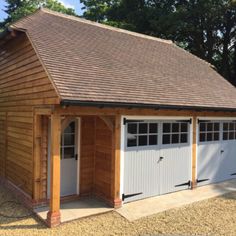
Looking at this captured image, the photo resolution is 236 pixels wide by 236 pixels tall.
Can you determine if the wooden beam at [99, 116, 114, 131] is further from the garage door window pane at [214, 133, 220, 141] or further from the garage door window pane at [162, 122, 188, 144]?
the garage door window pane at [214, 133, 220, 141]

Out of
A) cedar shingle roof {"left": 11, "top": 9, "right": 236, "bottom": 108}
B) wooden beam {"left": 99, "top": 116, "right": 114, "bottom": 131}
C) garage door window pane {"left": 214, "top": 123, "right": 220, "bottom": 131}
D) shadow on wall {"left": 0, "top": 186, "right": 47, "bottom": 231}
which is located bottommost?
shadow on wall {"left": 0, "top": 186, "right": 47, "bottom": 231}

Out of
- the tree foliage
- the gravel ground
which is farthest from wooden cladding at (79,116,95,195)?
the tree foliage

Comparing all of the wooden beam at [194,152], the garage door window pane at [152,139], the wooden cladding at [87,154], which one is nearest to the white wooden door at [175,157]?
the wooden beam at [194,152]

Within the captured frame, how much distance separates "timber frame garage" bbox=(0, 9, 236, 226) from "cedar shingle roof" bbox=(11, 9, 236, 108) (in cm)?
4

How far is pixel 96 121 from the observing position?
7477 millimetres

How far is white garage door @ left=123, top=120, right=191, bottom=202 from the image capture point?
276 inches

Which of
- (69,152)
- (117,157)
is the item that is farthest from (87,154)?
(117,157)

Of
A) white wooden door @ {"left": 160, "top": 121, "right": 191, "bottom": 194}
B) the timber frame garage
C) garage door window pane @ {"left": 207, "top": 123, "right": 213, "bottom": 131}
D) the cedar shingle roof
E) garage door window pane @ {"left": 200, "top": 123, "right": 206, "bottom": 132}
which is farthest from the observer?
garage door window pane @ {"left": 207, "top": 123, "right": 213, "bottom": 131}

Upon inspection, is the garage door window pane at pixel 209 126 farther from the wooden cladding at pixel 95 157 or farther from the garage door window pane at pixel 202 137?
the wooden cladding at pixel 95 157

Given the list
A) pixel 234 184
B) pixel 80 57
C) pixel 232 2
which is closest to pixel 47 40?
pixel 80 57

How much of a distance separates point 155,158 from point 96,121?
1.81 meters

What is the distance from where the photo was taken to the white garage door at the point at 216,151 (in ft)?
28.6

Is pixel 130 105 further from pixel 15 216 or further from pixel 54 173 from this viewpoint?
pixel 15 216

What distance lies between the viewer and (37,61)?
21.6 feet
